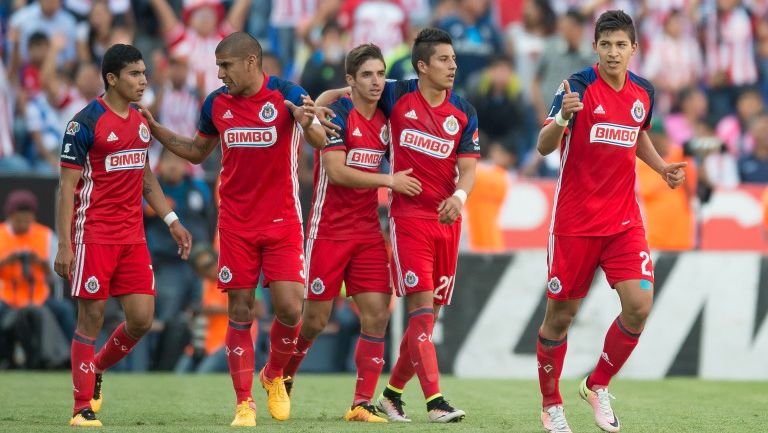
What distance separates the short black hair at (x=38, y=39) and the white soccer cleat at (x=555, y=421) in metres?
11.2

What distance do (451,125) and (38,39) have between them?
1005 cm

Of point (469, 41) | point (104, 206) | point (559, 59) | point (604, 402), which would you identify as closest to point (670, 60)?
point (559, 59)

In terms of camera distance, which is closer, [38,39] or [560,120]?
[560,120]

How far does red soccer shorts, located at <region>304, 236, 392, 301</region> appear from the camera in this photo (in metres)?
9.67

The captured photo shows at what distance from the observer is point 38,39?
18.1 m

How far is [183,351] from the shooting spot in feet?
50.0

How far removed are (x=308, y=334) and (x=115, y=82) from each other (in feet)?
7.46

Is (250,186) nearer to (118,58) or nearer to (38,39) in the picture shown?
(118,58)

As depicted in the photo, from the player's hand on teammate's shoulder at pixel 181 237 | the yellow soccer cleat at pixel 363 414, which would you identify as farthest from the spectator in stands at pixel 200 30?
the yellow soccer cleat at pixel 363 414

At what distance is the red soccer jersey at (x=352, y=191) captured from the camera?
9.59 meters

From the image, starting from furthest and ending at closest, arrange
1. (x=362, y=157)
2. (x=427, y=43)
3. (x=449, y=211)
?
(x=362, y=157) → (x=427, y=43) → (x=449, y=211)

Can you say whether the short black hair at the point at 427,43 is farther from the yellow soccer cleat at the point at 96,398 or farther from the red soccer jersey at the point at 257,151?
the yellow soccer cleat at the point at 96,398

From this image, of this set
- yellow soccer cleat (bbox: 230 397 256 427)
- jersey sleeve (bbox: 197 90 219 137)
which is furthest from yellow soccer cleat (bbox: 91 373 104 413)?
jersey sleeve (bbox: 197 90 219 137)

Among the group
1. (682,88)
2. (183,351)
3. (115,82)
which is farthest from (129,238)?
(682,88)
